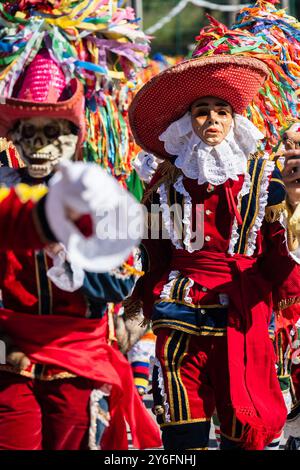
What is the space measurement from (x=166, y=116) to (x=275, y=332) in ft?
3.71

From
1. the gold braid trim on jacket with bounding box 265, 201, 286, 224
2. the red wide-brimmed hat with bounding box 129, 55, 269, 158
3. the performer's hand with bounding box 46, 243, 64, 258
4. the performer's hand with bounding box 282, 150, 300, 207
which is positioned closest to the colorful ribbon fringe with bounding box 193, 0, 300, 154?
the red wide-brimmed hat with bounding box 129, 55, 269, 158

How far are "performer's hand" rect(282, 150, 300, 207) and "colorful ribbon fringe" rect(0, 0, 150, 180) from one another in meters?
0.82

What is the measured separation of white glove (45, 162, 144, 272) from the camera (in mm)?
3961

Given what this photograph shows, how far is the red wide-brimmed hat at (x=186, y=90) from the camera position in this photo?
570 centimetres

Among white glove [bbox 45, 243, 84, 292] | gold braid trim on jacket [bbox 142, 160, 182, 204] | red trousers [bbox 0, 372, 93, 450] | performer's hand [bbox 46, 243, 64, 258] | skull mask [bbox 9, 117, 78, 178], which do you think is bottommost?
red trousers [bbox 0, 372, 93, 450]

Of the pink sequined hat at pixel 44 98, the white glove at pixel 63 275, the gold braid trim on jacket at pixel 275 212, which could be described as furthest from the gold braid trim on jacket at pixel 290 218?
the white glove at pixel 63 275

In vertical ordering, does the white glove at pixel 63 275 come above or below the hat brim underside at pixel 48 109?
below

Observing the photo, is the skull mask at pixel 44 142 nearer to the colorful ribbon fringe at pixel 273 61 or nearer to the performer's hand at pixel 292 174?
the performer's hand at pixel 292 174

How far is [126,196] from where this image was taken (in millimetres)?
4250

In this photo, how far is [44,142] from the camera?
500 cm

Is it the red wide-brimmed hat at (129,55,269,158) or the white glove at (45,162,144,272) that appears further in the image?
the red wide-brimmed hat at (129,55,269,158)

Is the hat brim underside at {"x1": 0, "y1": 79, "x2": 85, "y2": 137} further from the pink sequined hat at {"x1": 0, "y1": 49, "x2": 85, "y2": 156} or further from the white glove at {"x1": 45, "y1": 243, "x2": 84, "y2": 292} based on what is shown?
the white glove at {"x1": 45, "y1": 243, "x2": 84, "y2": 292}

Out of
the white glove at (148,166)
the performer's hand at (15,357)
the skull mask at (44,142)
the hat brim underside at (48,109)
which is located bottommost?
the performer's hand at (15,357)

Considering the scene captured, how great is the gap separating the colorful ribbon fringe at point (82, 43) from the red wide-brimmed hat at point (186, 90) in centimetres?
15
